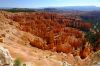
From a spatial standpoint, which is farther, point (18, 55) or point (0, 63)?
point (18, 55)

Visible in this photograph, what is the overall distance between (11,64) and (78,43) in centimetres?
4474

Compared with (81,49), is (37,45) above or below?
above

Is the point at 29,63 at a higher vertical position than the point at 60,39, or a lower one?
higher

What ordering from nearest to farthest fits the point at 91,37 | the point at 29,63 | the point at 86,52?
the point at 29,63
the point at 86,52
the point at 91,37

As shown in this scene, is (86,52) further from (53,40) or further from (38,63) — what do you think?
(38,63)

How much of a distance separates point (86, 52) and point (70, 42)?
7244 mm

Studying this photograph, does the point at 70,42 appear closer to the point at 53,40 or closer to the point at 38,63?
the point at 53,40

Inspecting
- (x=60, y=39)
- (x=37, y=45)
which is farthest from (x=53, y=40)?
(x=37, y=45)

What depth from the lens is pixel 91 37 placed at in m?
65.8

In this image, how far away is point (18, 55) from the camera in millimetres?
18094

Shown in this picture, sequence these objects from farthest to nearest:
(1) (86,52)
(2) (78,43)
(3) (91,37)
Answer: (3) (91,37)
(2) (78,43)
(1) (86,52)

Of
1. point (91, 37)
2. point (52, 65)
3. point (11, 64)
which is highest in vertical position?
point (11, 64)

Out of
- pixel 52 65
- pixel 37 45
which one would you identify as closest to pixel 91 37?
pixel 37 45

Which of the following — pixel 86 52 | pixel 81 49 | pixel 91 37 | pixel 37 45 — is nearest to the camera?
pixel 37 45
